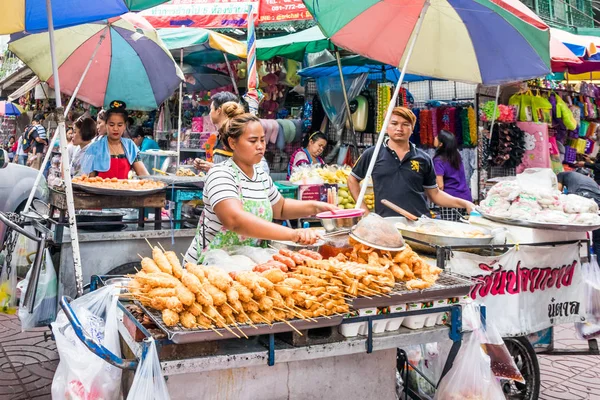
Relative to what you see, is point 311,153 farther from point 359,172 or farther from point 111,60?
point 111,60

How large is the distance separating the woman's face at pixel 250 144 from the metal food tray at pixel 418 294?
120 centimetres

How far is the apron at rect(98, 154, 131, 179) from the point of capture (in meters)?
5.89

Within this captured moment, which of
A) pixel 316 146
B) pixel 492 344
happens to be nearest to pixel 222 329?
pixel 492 344

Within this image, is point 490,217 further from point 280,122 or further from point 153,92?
point 280,122

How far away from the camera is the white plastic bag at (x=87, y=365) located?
99.3 inches

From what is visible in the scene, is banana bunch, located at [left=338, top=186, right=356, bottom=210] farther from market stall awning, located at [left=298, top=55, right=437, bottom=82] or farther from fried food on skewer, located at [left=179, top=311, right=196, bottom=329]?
fried food on skewer, located at [left=179, top=311, right=196, bottom=329]

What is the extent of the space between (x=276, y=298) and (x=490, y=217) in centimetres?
252

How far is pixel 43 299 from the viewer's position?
13.6 ft

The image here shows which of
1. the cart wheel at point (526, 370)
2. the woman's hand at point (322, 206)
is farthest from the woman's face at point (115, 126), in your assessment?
the cart wheel at point (526, 370)

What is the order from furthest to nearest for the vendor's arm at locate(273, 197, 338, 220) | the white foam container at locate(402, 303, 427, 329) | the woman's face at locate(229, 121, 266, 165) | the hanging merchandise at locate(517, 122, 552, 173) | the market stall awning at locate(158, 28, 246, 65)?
1. the hanging merchandise at locate(517, 122, 552, 173)
2. the market stall awning at locate(158, 28, 246, 65)
3. the vendor's arm at locate(273, 197, 338, 220)
4. the woman's face at locate(229, 121, 266, 165)
5. the white foam container at locate(402, 303, 427, 329)

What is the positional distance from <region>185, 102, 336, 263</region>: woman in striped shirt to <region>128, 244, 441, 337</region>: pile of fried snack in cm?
23

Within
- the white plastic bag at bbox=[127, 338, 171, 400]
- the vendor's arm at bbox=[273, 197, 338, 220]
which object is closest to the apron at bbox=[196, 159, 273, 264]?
the vendor's arm at bbox=[273, 197, 338, 220]

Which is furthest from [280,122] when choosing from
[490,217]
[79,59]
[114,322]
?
[114,322]

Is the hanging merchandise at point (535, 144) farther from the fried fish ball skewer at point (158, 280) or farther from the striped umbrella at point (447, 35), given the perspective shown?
the fried fish ball skewer at point (158, 280)
